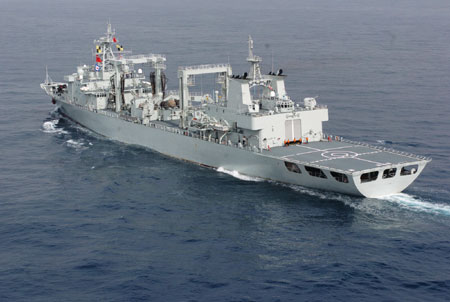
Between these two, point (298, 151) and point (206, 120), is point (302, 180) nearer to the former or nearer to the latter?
point (298, 151)

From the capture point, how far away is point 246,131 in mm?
58719

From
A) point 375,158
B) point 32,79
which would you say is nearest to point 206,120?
point 375,158

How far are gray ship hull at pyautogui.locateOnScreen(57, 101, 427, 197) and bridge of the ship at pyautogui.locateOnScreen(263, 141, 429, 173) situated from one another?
3.55ft

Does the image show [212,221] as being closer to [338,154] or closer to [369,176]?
[369,176]

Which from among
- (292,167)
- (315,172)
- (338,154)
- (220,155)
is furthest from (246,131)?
(315,172)

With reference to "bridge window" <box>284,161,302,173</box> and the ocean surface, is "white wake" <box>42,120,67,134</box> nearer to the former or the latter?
the ocean surface

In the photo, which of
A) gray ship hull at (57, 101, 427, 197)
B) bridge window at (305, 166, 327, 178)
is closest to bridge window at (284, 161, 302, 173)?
gray ship hull at (57, 101, 427, 197)

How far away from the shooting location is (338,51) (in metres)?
123

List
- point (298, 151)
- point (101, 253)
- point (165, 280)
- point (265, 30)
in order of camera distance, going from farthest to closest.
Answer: point (265, 30) → point (298, 151) → point (101, 253) → point (165, 280)

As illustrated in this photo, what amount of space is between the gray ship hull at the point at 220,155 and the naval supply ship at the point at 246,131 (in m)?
0.10

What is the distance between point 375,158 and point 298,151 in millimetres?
7775

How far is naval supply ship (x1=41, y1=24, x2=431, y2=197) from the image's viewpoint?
49.6 m

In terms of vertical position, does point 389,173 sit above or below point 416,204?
above

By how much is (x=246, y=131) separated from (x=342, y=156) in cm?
1101
